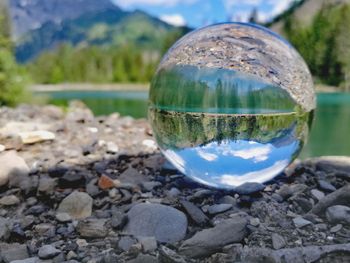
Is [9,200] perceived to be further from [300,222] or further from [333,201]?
[333,201]

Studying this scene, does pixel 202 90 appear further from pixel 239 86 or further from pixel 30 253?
pixel 30 253

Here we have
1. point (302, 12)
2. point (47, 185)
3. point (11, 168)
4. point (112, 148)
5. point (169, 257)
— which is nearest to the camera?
point (169, 257)

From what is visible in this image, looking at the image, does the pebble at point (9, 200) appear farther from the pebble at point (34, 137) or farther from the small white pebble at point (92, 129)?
the small white pebble at point (92, 129)

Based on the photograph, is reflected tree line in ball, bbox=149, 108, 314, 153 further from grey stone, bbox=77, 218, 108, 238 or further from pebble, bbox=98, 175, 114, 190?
grey stone, bbox=77, 218, 108, 238

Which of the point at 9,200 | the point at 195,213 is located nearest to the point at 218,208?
the point at 195,213

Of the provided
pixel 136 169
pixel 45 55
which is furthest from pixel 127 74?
pixel 136 169

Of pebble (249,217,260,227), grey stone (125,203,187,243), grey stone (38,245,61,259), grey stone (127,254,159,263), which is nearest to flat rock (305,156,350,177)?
pebble (249,217,260,227)

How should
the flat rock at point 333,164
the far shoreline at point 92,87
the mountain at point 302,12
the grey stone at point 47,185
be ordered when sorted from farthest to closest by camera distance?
1. the mountain at point 302,12
2. the far shoreline at point 92,87
3. the flat rock at point 333,164
4. the grey stone at point 47,185

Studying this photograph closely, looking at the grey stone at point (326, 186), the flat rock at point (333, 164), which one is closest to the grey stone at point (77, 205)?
the grey stone at point (326, 186)
